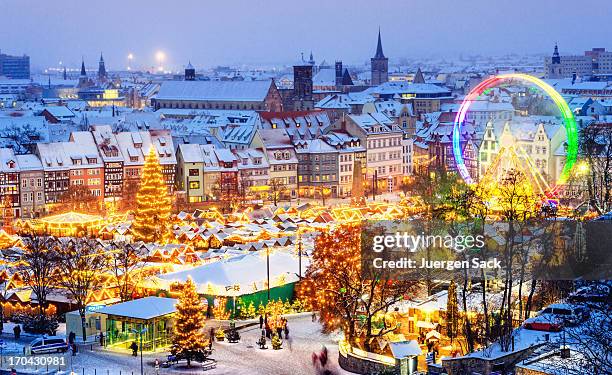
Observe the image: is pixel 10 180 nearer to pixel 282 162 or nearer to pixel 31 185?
pixel 31 185

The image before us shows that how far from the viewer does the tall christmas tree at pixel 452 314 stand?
93.9 ft

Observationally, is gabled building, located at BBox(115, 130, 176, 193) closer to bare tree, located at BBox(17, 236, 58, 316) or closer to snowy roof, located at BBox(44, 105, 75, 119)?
bare tree, located at BBox(17, 236, 58, 316)

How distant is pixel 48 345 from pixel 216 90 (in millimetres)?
72569

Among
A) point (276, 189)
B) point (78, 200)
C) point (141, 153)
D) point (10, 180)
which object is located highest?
point (141, 153)

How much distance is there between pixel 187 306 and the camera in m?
28.4

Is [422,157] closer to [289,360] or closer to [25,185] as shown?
[25,185]

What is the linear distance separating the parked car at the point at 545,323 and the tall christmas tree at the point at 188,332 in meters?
6.97

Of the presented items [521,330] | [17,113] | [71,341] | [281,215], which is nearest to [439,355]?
[521,330]

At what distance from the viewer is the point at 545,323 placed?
25.6 metres

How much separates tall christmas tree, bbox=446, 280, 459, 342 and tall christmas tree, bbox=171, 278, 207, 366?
5357mm

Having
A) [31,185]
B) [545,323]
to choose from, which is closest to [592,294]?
[545,323]

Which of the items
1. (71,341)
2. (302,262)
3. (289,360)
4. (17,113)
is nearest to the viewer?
(289,360)

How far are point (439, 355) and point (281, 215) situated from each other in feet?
85.6

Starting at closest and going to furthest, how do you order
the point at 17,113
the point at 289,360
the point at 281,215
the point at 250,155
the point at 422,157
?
the point at 289,360 < the point at 281,215 < the point at 250,155 < the point at 422,157 < the point at 17,113
